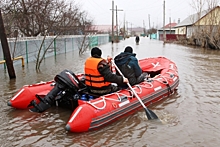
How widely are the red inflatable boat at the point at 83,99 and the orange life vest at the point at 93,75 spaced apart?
0.25m

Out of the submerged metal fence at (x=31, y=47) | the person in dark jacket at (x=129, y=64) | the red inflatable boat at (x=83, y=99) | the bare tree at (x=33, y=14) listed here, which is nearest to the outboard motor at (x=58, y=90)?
the red inflatable boat at (x=83, y=99)

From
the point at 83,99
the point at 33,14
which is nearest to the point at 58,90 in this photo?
the point at 83,99

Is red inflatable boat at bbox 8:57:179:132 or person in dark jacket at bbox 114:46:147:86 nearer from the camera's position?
red inflatable boat at bbox 8:57:179:132

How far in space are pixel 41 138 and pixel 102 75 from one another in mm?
1601

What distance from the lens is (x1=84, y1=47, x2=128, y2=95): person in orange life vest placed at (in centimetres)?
482

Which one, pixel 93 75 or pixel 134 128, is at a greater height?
pixel 93 75

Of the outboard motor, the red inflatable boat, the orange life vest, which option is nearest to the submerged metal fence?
the red inflatable boat

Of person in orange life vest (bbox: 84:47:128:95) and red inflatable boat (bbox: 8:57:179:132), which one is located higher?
person in orange life vest (bbox: 84:47:128:95)

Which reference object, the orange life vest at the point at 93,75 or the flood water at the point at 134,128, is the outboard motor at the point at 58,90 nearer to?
the flood water at the point at 134,128

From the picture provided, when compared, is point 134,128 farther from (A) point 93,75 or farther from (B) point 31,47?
(B) point 31,47

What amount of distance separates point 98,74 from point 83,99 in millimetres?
594

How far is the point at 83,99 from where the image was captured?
4.99 metres

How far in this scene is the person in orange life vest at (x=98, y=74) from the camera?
482 centimetres

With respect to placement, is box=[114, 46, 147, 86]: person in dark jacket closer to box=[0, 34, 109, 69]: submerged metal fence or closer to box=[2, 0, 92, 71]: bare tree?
box=[0, 34, 109, 69]: submerged metal fence
